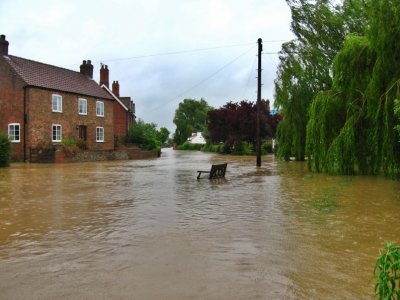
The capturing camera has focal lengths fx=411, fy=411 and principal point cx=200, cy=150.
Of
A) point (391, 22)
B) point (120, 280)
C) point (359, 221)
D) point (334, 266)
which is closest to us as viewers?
point (120, 280)

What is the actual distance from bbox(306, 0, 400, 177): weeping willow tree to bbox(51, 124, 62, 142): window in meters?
23.7

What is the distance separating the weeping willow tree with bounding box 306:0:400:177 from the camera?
13820 mm

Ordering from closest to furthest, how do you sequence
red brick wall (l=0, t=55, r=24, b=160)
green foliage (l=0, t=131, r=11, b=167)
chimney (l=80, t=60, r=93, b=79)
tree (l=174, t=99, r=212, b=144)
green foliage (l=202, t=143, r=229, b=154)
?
1. green foliage (l=0, t=131, r=11, b=167)
2. red brick wall (l=0, t=55, r=24, b=160)
3. chimney (l=80, t=60, r=93, b=79)
4. green foliage (l=202, t=143, r=229, b=154)
5. tree (l=174, t=99, r=212, b=144)

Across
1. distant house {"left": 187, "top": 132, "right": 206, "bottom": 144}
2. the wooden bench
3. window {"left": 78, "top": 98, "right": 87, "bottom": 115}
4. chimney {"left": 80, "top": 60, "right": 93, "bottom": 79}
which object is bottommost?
the wooden bench

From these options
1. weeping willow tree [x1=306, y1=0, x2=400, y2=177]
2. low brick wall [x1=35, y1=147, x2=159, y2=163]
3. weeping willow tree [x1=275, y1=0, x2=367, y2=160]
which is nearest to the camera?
weeping willow tree [x1=306, y1=0, x2=400, y2=177]

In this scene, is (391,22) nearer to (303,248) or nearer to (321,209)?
(321,209)

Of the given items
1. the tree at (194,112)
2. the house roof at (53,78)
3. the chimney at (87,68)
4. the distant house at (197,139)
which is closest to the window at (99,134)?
the house roof at (53,78)

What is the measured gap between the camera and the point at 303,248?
6398 millimetres

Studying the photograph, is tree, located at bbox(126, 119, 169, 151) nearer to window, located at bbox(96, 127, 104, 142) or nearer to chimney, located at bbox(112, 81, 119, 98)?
window, located at bbox(96, 127, 104, 142)

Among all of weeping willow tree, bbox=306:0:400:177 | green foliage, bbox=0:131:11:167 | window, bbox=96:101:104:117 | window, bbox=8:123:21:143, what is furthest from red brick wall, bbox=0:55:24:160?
weeping willow tree, bbox=306:0:400:177

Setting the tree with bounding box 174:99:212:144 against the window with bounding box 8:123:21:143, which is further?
the tree with bounding box 174:99:212:144

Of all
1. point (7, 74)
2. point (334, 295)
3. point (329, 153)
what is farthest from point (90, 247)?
point (7, 74)

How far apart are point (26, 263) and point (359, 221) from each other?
6.31 meters

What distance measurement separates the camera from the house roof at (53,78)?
33.5 m
